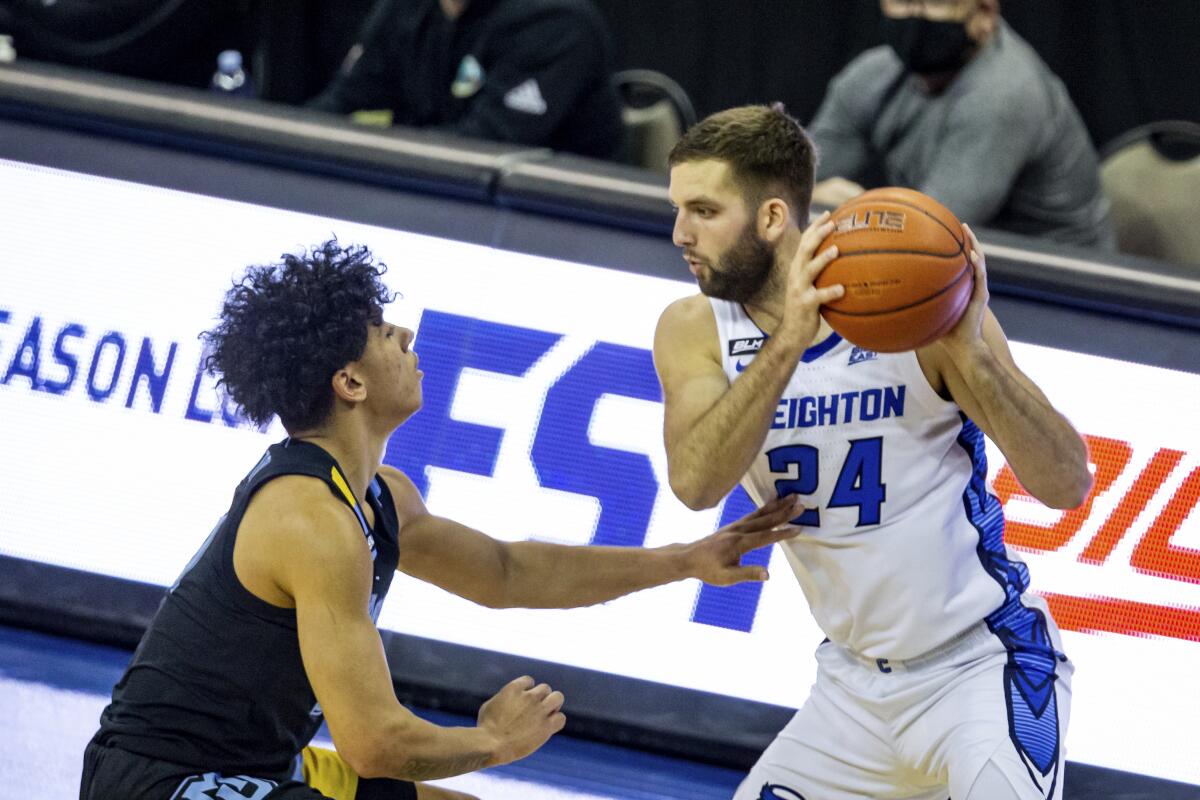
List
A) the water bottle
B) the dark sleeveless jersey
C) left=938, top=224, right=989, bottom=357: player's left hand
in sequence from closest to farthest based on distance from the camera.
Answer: the dark sleeveless jersey, left=938, top=224, right=989, bottom=357: player's left hand, the water bottle

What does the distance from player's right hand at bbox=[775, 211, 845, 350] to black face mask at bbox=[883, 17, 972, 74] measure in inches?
111

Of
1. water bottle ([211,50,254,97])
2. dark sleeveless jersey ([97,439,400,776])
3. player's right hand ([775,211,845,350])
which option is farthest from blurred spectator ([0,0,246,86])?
player's right hand ([775,211,845,350])

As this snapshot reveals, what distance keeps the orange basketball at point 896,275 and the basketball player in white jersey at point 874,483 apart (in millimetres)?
80

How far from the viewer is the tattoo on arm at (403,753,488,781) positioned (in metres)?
2.93

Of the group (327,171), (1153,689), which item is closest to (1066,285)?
(1153,689)

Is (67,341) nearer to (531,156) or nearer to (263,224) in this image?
(263,224)

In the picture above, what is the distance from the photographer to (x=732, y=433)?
3.21m

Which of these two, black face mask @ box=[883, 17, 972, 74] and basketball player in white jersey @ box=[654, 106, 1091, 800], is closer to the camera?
basketball player in white jersey @ box=[654, 106, 1091, 800]

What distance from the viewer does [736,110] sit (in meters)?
3.57

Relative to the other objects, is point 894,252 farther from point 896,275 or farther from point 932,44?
point 932,44

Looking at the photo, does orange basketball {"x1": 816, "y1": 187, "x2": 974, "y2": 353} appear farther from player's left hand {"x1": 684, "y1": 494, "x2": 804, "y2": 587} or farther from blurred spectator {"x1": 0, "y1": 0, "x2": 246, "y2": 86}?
blurred spectator {"x1": 0, "y1": 0, "x2": 246, "y2": 86}

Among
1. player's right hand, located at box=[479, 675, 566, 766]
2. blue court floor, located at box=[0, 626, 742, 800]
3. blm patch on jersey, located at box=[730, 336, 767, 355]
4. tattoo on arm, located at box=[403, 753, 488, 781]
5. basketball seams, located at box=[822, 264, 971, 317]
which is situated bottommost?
blue court floor, located at box=[0, 626, 742, 800]

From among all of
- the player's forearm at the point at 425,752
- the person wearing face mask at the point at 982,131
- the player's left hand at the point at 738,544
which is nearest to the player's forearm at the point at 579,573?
the player's left hand at the point at 738,544

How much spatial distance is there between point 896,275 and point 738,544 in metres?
0.85
